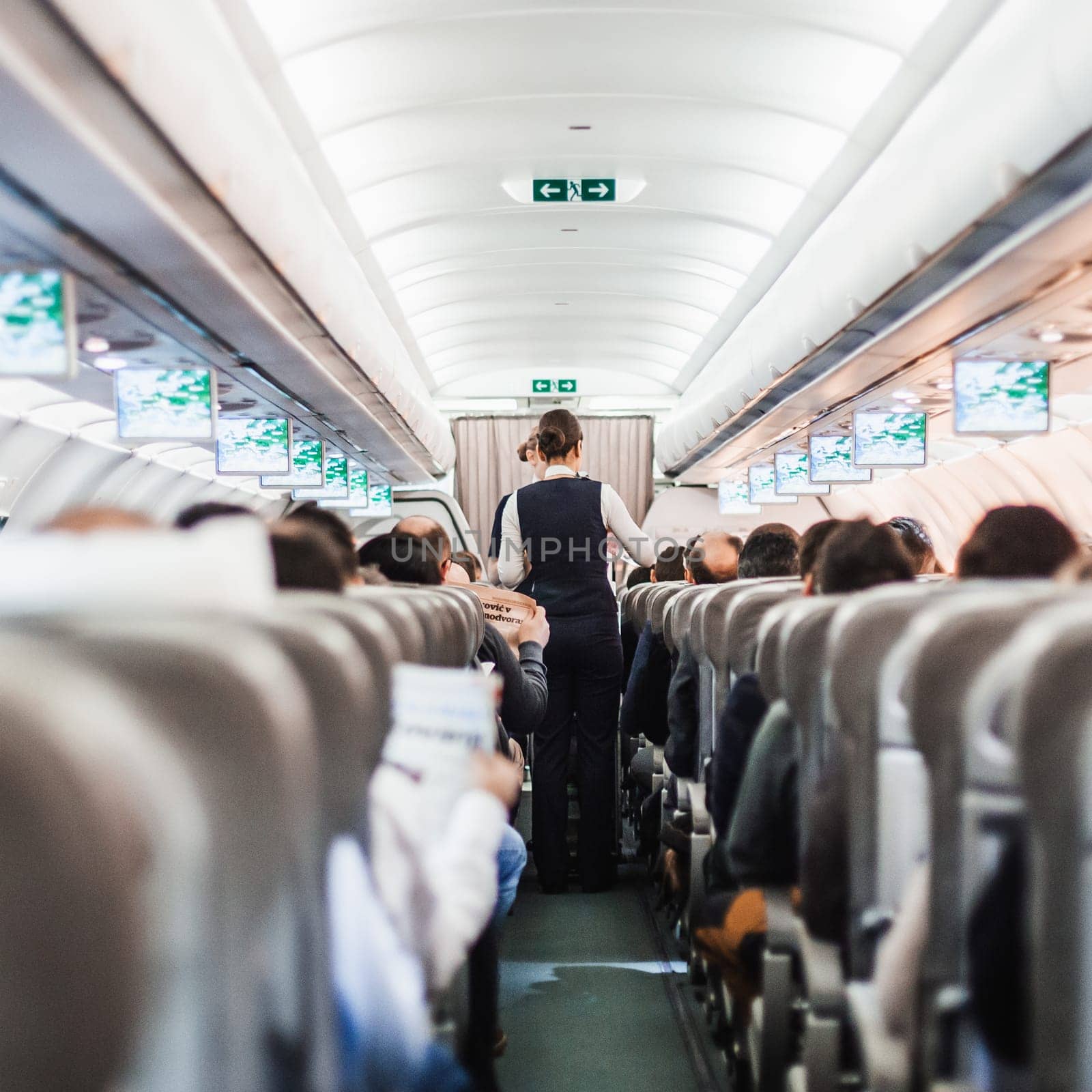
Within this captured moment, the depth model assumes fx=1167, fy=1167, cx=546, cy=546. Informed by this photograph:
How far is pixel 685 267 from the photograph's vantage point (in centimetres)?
1249

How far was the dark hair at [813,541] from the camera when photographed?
3.28m

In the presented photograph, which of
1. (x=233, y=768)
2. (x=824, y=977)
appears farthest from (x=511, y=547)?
(x=233, y=768)

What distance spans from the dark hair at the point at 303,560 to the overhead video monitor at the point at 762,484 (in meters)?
13.4

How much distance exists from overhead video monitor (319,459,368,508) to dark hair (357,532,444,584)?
372 inches

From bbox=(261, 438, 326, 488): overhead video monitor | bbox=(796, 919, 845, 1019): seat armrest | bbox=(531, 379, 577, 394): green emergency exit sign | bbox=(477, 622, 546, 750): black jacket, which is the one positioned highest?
bbox=(531, 379, 577, 394): green emergency exit sign

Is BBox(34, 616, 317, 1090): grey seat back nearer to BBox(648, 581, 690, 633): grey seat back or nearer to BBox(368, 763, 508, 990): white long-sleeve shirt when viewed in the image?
BBox(368, 763, 508, 990): white long-sleeve shirt

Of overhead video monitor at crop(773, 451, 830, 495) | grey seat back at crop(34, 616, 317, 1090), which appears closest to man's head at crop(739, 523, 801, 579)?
grey seat back at crop(34, 616, 317, 1090)

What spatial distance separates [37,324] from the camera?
14.4 ft

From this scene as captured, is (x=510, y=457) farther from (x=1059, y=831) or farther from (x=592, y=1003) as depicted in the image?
(x=1059, y=831)

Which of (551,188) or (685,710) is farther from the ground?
(551,188)

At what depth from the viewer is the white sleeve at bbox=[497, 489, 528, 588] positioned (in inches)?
237

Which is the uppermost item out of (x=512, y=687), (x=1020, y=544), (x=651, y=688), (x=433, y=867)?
(x=1020, y=544)

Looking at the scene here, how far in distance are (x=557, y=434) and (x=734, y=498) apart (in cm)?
1183

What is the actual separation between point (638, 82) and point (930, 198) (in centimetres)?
308
